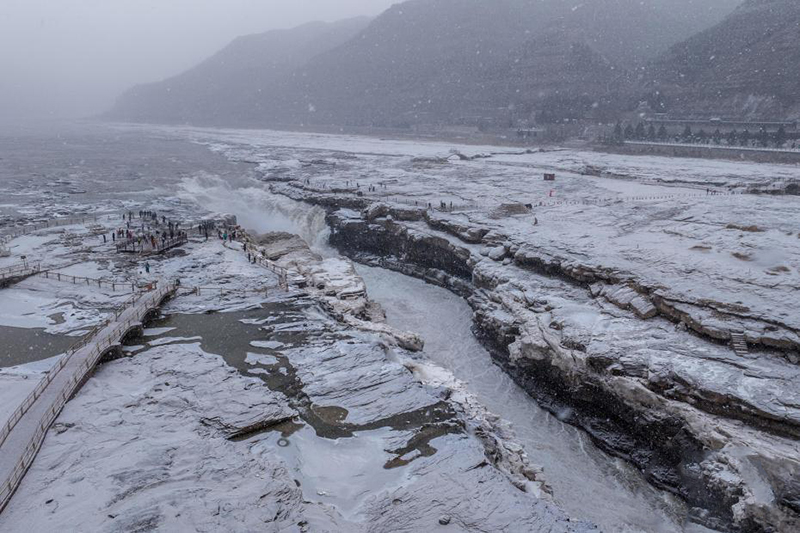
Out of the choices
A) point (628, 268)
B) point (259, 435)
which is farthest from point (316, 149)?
point (259, 435)

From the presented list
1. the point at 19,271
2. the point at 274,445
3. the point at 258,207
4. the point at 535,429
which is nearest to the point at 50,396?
the point at 274,445

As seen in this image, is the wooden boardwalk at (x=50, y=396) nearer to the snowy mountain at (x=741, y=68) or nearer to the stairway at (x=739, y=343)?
the stairway at (x=739, y=343)

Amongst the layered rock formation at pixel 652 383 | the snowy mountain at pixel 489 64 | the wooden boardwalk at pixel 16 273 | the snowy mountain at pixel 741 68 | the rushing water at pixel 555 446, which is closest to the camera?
the layered rock formation at pixel 652 383

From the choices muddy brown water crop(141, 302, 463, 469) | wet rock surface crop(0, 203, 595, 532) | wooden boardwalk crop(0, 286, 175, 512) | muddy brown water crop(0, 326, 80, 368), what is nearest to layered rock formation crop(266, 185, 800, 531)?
wet rock surface crop(0, 203, 595, 532)

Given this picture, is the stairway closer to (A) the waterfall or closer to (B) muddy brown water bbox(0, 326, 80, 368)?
(B) muddy brown water bbox(0, 326, 80, 368)

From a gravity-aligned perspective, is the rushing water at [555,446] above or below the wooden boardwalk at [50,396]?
below

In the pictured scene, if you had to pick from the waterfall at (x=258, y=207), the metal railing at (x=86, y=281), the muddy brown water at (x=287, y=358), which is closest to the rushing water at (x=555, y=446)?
the muddy brown water at (x=287, y=358)
